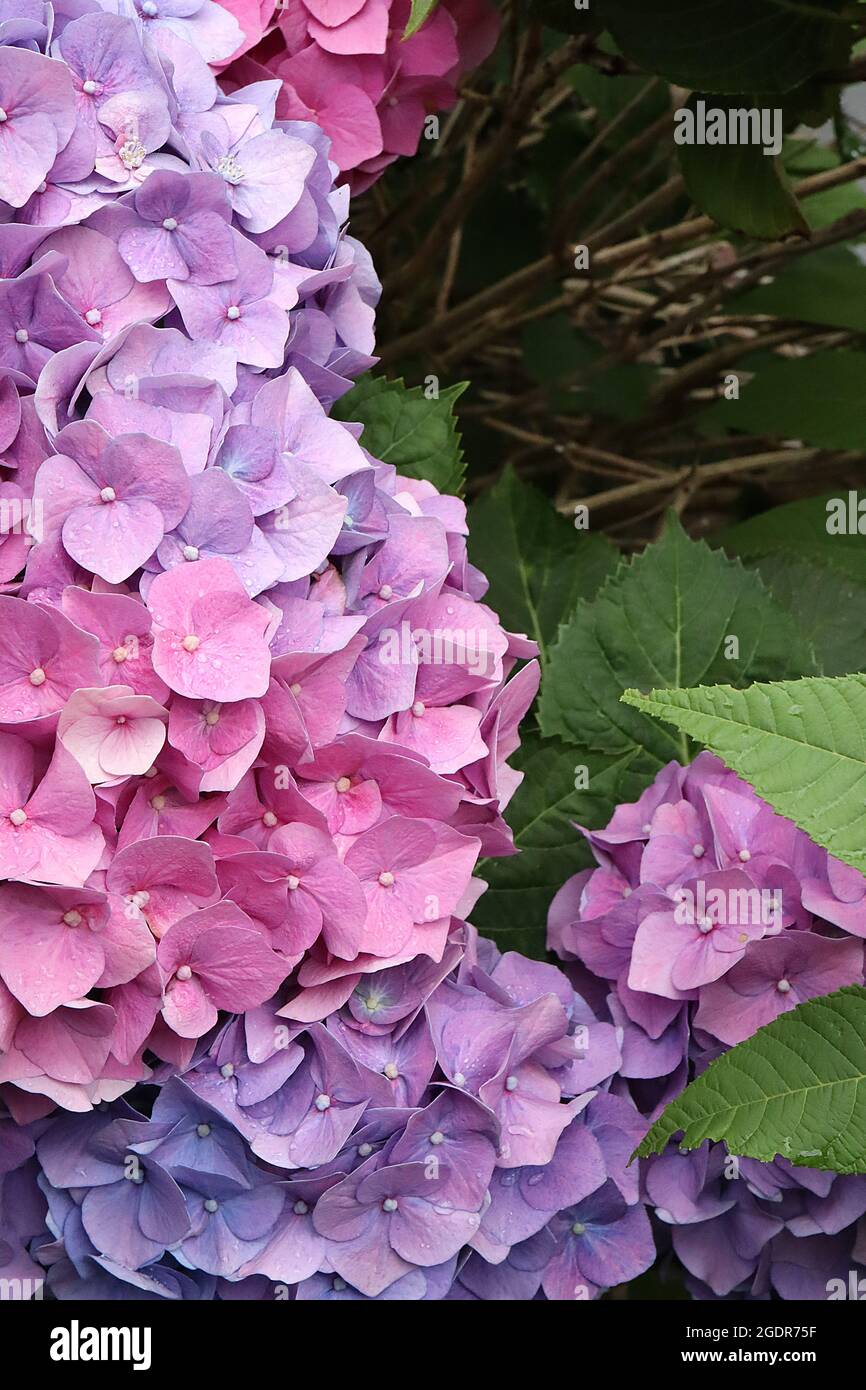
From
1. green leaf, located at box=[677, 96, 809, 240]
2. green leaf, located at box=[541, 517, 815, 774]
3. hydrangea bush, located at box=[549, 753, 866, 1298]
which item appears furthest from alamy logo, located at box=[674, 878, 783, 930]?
green leaf, located at box=[677, 96, 809, 240]

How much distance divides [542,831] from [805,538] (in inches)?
11.0

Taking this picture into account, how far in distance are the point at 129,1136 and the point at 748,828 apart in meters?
0.27

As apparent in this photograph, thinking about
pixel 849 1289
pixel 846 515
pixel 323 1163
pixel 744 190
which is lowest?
pixel 849 1289

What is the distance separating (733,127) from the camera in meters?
0.71

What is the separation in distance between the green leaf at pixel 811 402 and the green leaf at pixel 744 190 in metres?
0.18

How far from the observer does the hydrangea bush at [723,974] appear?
0.55 m

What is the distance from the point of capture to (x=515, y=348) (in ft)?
3.80

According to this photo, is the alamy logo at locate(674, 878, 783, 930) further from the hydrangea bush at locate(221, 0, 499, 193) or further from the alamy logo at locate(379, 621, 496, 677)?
the hydrangea bush at locate(221, 0, 499, 193)

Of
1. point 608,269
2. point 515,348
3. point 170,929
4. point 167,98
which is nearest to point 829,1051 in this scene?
point 170,929

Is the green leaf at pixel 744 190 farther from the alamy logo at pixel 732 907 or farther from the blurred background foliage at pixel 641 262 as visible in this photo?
the alamy logo at pixel 732 907

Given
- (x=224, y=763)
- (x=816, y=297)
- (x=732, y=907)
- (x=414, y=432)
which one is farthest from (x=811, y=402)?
(x=224, y=763)

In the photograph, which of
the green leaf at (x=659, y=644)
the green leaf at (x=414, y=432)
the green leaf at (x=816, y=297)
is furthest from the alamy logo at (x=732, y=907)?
the green leaf at (x=816, y=297)
